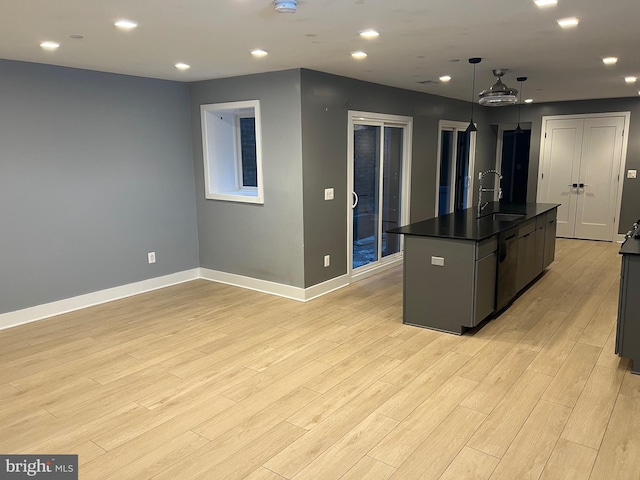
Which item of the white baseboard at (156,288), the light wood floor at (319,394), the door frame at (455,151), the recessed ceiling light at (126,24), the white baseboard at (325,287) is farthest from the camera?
the door frame at (455,151)

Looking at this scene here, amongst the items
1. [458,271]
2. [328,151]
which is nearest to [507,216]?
[458,271]

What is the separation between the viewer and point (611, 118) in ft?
25.9

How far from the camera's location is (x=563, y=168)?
844 cm

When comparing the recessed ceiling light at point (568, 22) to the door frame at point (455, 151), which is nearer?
the recessed ceiling light at point (568, 22)

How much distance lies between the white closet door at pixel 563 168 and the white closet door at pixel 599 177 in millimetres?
102

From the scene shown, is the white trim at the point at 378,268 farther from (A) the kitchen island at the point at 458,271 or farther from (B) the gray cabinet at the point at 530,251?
(B) the gray cabinet at the point at 530,251

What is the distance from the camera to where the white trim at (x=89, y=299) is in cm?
446

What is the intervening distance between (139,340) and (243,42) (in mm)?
2584

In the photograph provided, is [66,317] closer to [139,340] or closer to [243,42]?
[139,340]

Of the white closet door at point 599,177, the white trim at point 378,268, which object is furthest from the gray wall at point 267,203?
the white closet door at point 599,177

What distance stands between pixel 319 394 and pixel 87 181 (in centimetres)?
329

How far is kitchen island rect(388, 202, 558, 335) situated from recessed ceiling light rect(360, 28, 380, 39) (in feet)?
5.27

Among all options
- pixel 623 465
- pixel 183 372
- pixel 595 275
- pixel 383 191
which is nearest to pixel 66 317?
pixel 183 372

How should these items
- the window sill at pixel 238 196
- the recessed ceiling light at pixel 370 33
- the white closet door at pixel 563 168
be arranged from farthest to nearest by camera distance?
the white closet door at pixel 563 168
the window sill at pixel 238 196
the recessed ceiling light at pixel 370 33
